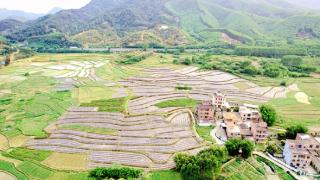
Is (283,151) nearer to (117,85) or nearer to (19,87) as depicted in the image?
(117,85)

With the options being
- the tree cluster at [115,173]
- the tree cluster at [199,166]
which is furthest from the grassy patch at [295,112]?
the tree cluster at [115,173]

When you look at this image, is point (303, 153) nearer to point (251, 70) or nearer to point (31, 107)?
point (31, 107)

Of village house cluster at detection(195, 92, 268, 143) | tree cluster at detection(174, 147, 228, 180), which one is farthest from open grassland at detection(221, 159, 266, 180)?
village house cluster at detection(195, 92, 268, 143)

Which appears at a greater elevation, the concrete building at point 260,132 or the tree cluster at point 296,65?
the tree cluster at point 296,65

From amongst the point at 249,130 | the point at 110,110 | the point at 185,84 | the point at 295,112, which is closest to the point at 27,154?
the point at 110,110

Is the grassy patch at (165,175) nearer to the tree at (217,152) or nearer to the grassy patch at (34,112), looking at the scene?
the tree at (217,152)

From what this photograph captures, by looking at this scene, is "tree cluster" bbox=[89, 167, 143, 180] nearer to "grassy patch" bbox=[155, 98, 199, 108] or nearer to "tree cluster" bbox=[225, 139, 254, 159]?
"tree cluster" bbox=[225, 139, 254, 159]
